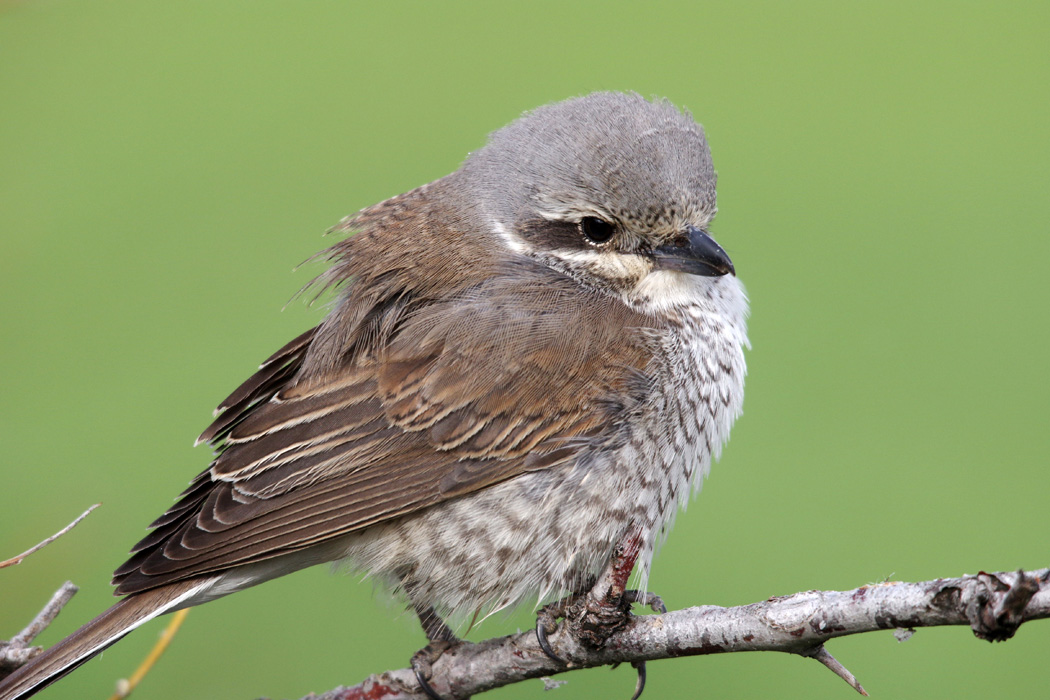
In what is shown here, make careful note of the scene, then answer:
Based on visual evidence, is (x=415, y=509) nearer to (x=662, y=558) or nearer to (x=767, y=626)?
(x=767, y=626)

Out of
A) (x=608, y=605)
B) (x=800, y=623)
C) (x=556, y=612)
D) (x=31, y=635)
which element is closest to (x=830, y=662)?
(x=800, y=623)

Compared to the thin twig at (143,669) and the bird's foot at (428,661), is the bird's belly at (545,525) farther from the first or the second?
the thin twig at (143,669)

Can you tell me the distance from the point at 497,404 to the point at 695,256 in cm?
76

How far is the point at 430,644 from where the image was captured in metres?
3.16

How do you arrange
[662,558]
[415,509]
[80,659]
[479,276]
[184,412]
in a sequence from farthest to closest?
[184,412]
[662,558]
[479,276]
[415,509]
[80,659]

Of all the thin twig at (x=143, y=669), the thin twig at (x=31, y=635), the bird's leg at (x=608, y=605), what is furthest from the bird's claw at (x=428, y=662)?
the thin twig at (x=31, y=635)

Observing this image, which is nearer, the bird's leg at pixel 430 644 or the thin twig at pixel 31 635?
the thin twig at pixel 31 635

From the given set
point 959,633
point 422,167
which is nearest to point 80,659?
point 959,633

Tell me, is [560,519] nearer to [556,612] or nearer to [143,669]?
[556,612]

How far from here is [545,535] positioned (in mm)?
3045

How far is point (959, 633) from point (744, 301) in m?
2.86

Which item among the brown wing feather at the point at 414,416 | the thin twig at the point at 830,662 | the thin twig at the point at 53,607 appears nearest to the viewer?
the thin twig at the point at 830,662

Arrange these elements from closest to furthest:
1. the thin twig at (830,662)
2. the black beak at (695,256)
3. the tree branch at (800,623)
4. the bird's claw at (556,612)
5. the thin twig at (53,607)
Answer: the tree branch at (800,623) < the thin twig at (830,662) < the thin twig at (53,607) < the bird's claw at (556,612) < the black beak at (695,256)

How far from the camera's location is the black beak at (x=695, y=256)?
10.5ft
